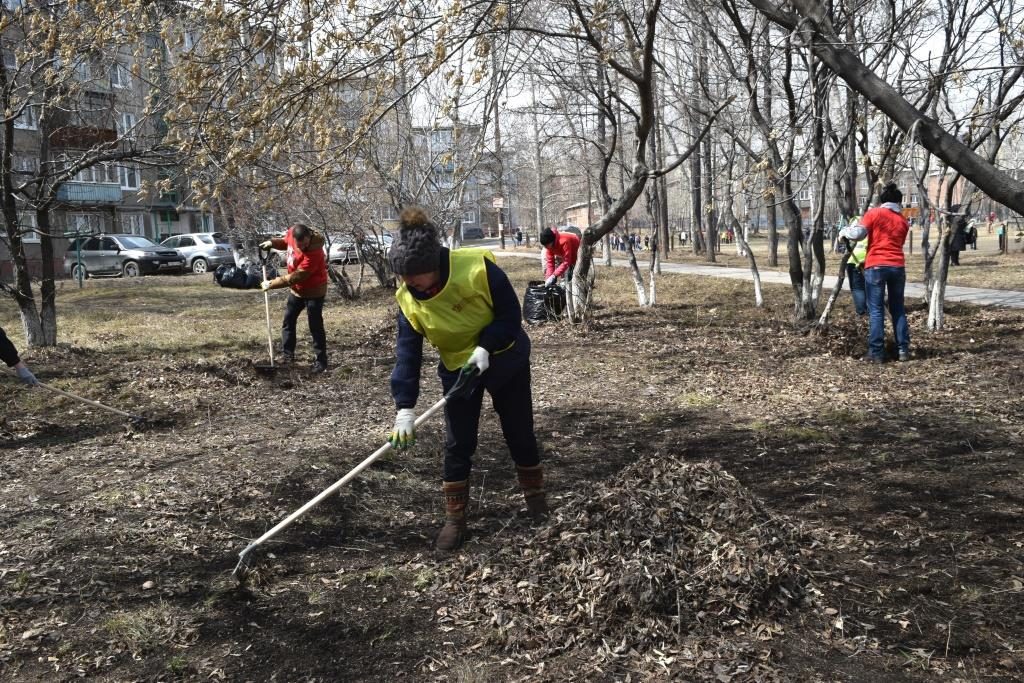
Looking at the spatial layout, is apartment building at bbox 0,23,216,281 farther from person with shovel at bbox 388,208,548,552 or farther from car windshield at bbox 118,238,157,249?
car windshield at bbox 118,238,157,249

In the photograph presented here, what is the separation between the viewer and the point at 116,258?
81.1 ft

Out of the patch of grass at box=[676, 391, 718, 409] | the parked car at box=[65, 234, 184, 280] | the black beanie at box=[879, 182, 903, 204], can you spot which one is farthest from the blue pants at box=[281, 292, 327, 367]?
the parked car at box=[65, 234, 184, 280]

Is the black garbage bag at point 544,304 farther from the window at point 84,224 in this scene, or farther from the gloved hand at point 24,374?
the window at point 84,224

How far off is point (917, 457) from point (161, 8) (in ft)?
20.2

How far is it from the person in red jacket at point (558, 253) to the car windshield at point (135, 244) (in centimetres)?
1754

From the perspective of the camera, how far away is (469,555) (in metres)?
3.85

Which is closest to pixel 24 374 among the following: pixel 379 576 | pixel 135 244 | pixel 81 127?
pixel 379 576

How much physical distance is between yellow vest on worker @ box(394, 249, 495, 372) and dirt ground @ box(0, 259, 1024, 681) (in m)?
1.00

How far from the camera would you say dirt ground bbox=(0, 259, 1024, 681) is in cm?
301

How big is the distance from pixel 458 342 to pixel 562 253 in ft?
27.3

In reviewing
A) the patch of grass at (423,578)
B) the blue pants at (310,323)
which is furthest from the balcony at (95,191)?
the patch of grass at (423,578)

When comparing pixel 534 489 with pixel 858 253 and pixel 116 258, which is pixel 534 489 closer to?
pixel 858 253

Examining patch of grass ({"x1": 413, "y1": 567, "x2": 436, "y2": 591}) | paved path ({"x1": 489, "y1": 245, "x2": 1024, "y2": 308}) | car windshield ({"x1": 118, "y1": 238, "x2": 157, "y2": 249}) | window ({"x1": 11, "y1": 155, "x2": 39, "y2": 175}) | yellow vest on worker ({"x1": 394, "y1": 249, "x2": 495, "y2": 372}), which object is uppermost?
window ({"x1": 11, "y1": 155, "x2": 39, "y2": 175})

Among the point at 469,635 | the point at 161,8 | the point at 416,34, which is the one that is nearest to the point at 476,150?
the point at 416,34
